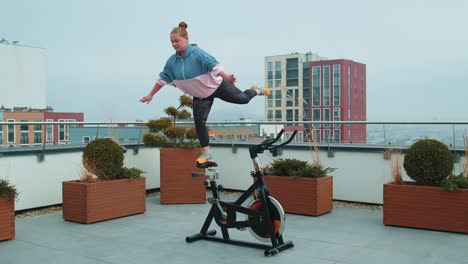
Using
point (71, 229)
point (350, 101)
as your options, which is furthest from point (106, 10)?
point (350, 101)

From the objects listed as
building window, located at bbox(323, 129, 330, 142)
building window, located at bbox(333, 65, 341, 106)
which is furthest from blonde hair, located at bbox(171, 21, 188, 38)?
building window, located at bbox(333, 65, 341, 106)

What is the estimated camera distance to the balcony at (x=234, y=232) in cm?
450

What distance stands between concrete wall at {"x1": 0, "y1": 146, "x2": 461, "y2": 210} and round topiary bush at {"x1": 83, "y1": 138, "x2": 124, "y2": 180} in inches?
36.7

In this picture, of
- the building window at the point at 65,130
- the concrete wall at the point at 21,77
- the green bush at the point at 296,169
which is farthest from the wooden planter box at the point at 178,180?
the concrete wall at the point at 21,77

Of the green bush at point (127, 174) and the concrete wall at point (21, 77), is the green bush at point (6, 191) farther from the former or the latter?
the concrete wall at point (21, 77)

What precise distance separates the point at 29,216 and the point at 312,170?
3.84 m

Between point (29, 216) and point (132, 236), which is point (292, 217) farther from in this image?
point (29, 216)

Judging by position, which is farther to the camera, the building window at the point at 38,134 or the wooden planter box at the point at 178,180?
the wooden planter box at the point at 178,180

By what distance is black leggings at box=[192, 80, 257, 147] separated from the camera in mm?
4359

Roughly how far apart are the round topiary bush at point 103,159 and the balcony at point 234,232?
64 centimetres

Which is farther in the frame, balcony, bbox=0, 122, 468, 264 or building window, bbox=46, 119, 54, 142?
building window, bbox=46, 119, 54, 142

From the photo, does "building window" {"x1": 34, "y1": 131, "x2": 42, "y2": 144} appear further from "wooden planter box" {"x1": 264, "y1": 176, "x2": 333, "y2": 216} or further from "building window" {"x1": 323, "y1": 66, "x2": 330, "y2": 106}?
"building window" {"x1": 323, "y1": 66, "x2": 330, "y2": 106}

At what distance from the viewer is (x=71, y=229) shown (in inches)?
225

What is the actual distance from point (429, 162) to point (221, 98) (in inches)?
105
